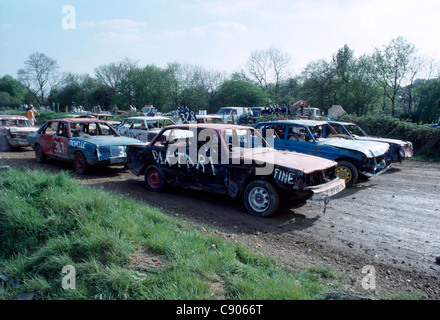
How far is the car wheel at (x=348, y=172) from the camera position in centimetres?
795

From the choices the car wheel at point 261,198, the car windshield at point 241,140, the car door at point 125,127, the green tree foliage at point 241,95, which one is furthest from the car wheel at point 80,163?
the green tree foliage at point 241,95

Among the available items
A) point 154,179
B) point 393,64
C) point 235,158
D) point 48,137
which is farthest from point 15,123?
point 393,64

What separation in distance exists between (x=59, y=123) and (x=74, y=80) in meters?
64.1

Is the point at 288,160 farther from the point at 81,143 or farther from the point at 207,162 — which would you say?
the point at 81,143

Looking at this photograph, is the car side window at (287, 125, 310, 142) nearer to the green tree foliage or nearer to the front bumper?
the front bumper

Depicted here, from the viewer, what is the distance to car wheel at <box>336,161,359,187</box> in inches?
313

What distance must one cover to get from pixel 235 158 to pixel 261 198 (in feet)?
2.92

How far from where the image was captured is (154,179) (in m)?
7.44

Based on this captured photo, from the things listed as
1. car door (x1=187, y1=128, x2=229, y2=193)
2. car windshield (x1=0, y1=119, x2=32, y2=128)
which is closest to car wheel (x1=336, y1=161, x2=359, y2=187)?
car door (x1=187, y1=128, x2=229, y2=193)

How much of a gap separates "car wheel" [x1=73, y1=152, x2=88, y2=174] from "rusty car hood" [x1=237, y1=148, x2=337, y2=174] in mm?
4967

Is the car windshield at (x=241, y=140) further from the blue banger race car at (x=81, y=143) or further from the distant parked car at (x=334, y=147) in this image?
the blue banger race car at (x=81, y=143)
